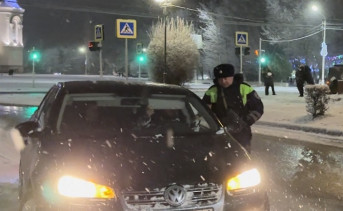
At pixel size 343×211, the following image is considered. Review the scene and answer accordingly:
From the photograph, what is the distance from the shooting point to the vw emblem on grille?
10.1ft

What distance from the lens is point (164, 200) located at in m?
3.08

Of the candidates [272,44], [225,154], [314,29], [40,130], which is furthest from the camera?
[272,44]

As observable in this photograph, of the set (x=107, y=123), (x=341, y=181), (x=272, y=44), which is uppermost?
(x=272, y=44)

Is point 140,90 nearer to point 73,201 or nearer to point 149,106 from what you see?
point 149,106

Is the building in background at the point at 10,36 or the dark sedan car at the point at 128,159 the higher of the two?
the building in background at the point at 10,36

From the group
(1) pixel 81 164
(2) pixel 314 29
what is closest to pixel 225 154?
(1) pixel 81 164

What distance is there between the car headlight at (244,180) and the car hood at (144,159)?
0.06 metres

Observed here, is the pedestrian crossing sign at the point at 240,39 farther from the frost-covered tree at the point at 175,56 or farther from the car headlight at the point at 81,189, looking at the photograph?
the car headlight at the point at 81,189

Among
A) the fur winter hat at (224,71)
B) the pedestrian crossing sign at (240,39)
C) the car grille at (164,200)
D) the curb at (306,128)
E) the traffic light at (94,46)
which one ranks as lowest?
the curb at (306,128)

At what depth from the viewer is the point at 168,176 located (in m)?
3.19

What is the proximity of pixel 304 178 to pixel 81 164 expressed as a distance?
4.73 meters

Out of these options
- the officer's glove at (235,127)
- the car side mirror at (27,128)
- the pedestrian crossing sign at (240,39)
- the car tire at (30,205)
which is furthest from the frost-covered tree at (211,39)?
the car tire at (30,205)

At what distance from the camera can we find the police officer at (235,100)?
17.2 ft

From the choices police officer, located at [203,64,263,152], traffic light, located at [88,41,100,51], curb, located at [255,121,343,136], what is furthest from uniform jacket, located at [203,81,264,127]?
traffic light, located at [88,41,100,51]
